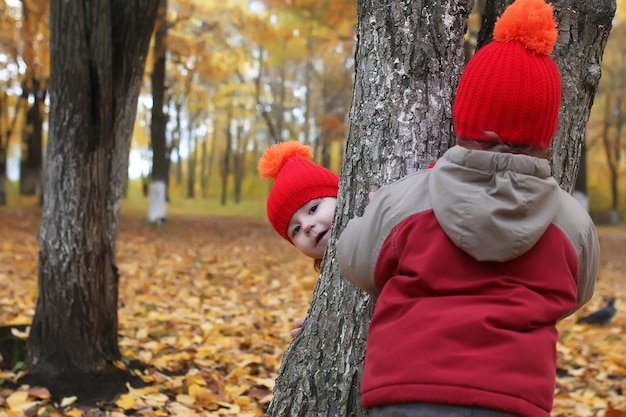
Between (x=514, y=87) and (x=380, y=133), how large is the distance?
659mm

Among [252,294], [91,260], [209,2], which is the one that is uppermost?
[209,2]

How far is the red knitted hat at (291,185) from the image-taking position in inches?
99.0

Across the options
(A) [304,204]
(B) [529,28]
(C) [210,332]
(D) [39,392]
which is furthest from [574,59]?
(C) [210,332]

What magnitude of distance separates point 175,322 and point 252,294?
1.90 metres

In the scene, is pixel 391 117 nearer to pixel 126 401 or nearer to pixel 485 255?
pixel 485 255

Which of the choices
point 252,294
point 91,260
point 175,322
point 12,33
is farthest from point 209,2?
point 91,260

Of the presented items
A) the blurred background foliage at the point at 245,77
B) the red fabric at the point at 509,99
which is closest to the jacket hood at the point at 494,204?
the red fabric at the point at 509,99

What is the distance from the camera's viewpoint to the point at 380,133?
2.24m

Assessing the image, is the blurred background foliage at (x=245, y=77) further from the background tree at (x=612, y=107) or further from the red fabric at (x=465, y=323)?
the red fabric at (x=465, y=323)

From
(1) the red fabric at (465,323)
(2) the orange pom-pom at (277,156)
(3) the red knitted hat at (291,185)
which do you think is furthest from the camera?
(2) the orange pom-pom at (277,156)

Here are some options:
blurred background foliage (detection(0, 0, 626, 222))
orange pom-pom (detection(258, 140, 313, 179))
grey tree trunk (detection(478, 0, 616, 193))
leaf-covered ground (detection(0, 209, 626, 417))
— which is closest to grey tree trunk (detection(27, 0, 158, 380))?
leaf-covered ground (detection(0, 209, 626, 417))

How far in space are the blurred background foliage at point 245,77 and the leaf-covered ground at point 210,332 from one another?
16.0ft

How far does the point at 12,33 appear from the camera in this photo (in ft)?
48.1

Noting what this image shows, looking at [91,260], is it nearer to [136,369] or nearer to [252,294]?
[136,369]
